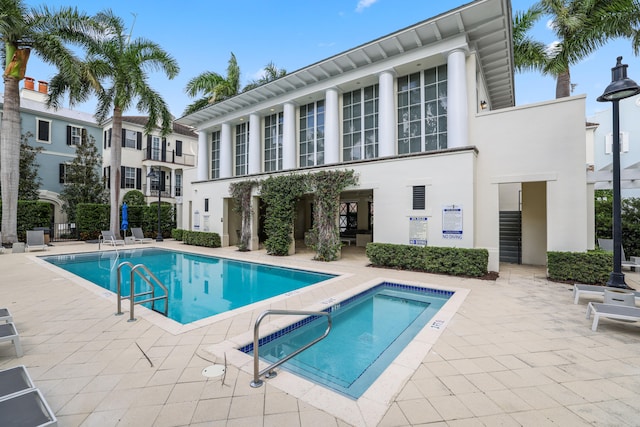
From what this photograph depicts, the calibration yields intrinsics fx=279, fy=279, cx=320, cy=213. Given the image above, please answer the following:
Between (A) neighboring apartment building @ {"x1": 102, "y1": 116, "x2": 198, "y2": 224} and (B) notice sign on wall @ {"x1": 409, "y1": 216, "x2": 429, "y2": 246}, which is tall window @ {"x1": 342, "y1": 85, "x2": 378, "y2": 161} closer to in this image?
(B) notice sign on wall @ {"x1": 409, "y1": 216, "x2": 429, "y2": 246}

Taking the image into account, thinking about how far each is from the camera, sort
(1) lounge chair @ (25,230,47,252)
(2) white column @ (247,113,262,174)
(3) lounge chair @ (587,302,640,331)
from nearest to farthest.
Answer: (3) lounge chair @ (587,302,640,331), (1) lounge chair @ (25,230,47,252), (2) white column @ (247,113,262,174)

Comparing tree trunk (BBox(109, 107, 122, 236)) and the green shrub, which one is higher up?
tree trunk (BBox(109, 107, 122, 236))

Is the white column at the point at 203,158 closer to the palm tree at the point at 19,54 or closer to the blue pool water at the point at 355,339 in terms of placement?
the palm tree at the point at 19,54

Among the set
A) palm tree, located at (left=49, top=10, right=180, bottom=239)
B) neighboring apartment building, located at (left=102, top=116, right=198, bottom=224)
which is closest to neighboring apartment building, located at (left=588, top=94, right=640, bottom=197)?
palm tree, located at (left=49, top=10, right=180, bottom=239)

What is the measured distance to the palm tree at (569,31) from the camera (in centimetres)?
1045

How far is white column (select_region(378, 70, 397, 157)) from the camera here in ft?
36.3

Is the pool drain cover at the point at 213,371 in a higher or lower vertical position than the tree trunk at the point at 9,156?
lower

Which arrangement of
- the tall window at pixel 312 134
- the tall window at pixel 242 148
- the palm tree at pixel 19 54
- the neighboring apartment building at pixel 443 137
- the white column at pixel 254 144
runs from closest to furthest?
the neighboring apartment building at pixel 443 137 < the palm tree at pixel 19 54 < the tall window at pixel 312 134 < the white column at pixel 254 144 < the tall window at pixel 242 148

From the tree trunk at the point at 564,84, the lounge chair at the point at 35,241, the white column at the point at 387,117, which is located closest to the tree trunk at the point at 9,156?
the lounge chair at the point at 35,241

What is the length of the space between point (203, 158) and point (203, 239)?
222 inches

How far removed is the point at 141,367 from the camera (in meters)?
3.37

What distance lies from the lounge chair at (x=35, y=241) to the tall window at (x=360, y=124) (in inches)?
635

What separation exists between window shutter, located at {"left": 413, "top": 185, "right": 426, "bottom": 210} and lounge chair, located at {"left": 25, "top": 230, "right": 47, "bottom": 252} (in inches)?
726

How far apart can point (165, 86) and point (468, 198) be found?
17.7m
